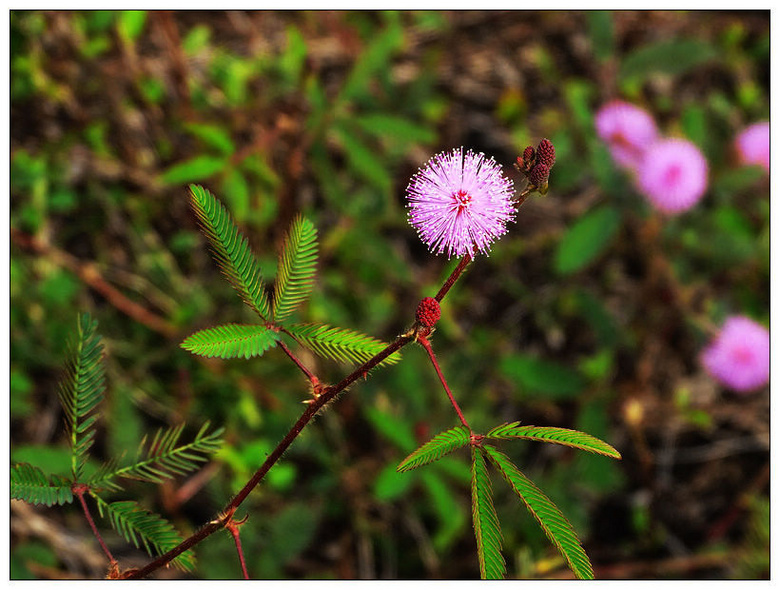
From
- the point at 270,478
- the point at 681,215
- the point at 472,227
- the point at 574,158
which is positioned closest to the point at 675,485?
the point at 681,215

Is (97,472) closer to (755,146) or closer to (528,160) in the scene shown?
(528,160)

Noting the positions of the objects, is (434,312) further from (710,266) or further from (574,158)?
(710,266)

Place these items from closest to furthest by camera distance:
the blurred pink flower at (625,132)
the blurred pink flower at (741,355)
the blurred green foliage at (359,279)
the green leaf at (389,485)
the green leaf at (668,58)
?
the green leaf at (389,485)
the blurred green foliage at (359,279)
the blurred pink flower at (741,355)
the blurred pink flower at (625,132)
the green leaf at (668,58)

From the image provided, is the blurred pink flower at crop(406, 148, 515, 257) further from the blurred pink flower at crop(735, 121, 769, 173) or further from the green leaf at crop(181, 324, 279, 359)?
the blurred pink flower at crop(735, 121, 769, 173)

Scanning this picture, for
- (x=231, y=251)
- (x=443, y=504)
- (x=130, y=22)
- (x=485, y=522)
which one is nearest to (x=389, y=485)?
(x=443, y=504)

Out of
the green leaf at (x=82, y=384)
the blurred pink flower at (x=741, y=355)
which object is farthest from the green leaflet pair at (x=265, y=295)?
the blurred pink flower at (x=741, y=355)

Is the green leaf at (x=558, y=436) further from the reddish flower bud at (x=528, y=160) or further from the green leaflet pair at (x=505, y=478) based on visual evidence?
the reddish flower bud at (x=528, y=160)
